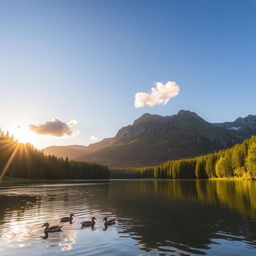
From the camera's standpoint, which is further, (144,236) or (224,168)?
(224,168)

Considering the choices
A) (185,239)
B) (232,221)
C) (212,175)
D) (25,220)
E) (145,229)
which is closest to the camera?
(185,239)

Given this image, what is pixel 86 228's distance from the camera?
29438mm

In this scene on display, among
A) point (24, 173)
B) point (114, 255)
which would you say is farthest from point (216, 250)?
point (24, 173)

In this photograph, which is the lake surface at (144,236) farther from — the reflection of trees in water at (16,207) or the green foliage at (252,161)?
the green foliage at (252,161)

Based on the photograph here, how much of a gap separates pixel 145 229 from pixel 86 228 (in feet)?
22.2

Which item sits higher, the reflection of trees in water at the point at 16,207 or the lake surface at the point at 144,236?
the reflection of trees in water at the point at 16,207

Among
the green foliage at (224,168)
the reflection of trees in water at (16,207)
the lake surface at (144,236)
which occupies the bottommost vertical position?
the lake surface at (144,236)

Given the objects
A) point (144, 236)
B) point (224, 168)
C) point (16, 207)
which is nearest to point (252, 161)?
point (224, 168)

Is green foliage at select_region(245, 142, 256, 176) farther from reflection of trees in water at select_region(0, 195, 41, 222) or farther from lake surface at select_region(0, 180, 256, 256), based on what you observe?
reflection of trees in water at select_region(0, 195, 41, 222)

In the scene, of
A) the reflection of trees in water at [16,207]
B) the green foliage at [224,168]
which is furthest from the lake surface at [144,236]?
the green foliage at [224,168]

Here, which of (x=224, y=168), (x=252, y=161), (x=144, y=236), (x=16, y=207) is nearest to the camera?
(x=144, y=236)

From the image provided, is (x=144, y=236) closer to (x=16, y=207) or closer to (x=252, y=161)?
(x=16, y=207)

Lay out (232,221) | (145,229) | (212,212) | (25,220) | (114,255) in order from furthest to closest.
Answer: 1. (212,212)
2. (25,220)
3. (232,221)
4. (145,229)
5. (114,255)

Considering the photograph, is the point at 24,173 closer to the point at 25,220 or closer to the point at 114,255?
the point at 25,220
